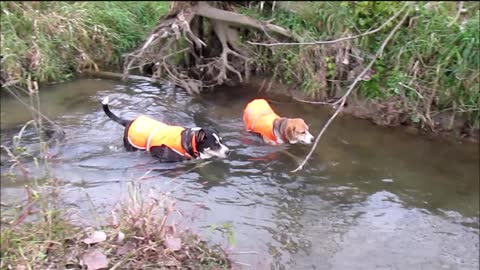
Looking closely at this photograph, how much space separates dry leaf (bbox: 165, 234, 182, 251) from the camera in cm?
402

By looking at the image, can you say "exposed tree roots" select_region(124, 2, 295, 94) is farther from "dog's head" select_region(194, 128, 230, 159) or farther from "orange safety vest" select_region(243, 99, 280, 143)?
"dog's head" select_region(194, 128, 230, 159)

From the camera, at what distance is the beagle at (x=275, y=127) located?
6062 mm

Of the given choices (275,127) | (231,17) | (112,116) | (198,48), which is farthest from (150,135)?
(231,17)

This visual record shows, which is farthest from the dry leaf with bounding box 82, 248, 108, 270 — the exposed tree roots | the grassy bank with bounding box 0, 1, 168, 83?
the grassy bank with bounding box 0, 1, 168, 83

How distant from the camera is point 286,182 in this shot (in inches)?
228

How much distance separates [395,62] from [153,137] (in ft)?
10.0

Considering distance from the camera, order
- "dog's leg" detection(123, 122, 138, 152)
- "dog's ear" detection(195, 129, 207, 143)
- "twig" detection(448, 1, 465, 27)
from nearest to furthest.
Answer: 1. "dog's ear" detection(195, 129, 207, 143)
2. "dog's leg" detection(123, 122, 138, 152)
3. "twig" detection(448, 1, 465, 27)

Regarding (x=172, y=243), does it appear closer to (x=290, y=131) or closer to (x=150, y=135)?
(x=150, y=135)

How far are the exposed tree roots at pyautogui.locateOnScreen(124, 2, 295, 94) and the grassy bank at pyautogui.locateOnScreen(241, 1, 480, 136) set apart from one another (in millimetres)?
265

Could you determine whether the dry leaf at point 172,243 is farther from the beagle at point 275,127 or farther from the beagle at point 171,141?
the beagle at point 275,127

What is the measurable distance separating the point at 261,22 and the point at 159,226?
142 inches

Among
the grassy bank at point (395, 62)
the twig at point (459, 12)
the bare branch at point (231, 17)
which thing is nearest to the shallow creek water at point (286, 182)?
the grassy bank at point (395, 62)

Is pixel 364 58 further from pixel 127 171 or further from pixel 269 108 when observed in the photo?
pixel 127 171

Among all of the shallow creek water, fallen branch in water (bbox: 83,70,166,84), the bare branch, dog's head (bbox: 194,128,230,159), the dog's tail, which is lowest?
the shallow creek water
